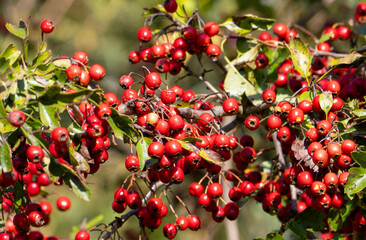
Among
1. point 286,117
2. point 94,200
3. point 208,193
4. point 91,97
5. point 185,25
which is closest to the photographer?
point 91,97

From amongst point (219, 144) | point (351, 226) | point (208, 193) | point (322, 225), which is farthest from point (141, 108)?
point (351, 226)

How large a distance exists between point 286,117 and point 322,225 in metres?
0.65

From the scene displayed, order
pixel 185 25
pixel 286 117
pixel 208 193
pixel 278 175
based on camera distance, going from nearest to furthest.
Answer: pixel 286 117 < pixel 208 193 < pixel 278 175 < pixel 185 25

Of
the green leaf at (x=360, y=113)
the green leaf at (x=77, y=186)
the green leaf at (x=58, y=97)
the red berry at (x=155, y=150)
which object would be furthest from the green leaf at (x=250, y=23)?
the green leaf at (x=77, y=186)

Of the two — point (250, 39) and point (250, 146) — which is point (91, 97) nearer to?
point (250, 146)

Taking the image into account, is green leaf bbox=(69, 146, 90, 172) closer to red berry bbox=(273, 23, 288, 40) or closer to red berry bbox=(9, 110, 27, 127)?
red berry bbox=(9, 110, 27, 127)

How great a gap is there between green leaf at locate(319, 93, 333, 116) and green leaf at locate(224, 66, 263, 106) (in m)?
0.46

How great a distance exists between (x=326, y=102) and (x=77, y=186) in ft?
3.67

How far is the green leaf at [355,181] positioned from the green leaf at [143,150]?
84 cm

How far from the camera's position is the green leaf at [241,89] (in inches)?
98.3

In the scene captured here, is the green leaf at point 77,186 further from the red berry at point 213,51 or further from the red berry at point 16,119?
the red berry at point 213,51

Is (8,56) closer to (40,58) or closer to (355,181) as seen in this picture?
(40,58)

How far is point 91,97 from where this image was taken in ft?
6.04

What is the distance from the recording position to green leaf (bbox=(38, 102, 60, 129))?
174 cm
